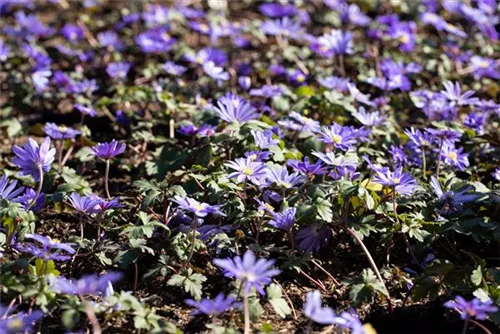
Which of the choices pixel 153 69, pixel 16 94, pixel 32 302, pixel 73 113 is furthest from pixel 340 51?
pixel 32 302

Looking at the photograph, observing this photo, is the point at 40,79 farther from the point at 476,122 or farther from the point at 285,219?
the point at 476,122

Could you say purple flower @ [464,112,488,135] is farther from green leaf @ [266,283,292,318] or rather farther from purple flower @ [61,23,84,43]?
purple flower @ [61,23,84,43]

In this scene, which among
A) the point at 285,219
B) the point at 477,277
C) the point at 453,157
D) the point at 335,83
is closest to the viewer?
the point at 477,277

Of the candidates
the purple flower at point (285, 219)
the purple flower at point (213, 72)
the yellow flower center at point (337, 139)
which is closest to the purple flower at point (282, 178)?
the purple flower at point (285, 219)

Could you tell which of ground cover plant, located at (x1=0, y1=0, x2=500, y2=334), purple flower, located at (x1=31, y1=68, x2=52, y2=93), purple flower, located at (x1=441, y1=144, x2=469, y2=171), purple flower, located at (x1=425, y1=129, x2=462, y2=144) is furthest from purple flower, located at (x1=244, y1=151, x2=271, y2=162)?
purple flower, located at (x1=31, y1=68, x2=52, y2=93)

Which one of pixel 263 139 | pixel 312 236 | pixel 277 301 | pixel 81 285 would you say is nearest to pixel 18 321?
pixel 81 285

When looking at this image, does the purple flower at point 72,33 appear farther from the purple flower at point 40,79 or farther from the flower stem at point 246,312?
the flower stem at point 246,312

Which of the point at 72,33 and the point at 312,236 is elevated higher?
the point at 72,33
